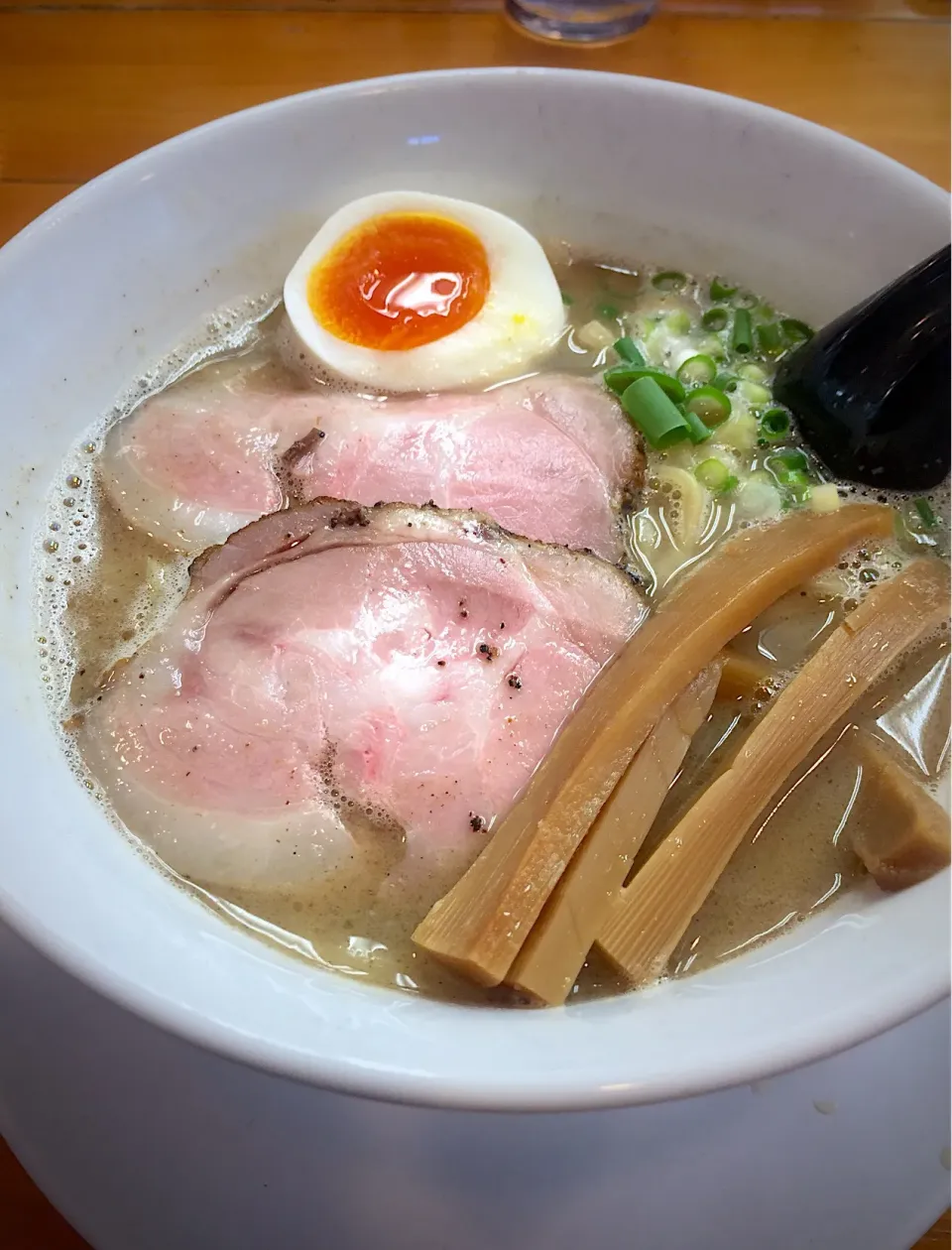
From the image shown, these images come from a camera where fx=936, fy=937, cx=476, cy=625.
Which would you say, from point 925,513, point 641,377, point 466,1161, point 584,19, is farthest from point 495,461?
point 584,19

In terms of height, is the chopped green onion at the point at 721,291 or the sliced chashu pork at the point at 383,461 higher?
the chopped green onion at the point at 721,291

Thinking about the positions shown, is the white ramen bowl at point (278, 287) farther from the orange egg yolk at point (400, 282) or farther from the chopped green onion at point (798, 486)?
the chopped green onion at point (798, 486)

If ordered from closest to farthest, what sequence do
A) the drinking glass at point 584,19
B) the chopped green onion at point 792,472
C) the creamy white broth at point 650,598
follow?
the creamy white broth at point 650,598 < the chopped green onion at point 792,472 < the drinking glass at point 584,19

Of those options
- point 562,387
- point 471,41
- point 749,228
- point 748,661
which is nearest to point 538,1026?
point 748,661

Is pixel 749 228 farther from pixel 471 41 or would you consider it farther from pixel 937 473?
pixel 471 41

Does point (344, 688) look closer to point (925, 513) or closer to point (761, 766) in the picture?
point (761, 766)

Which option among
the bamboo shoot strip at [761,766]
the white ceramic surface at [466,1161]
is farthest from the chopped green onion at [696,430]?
the white ceramic surface at [466,1161]
